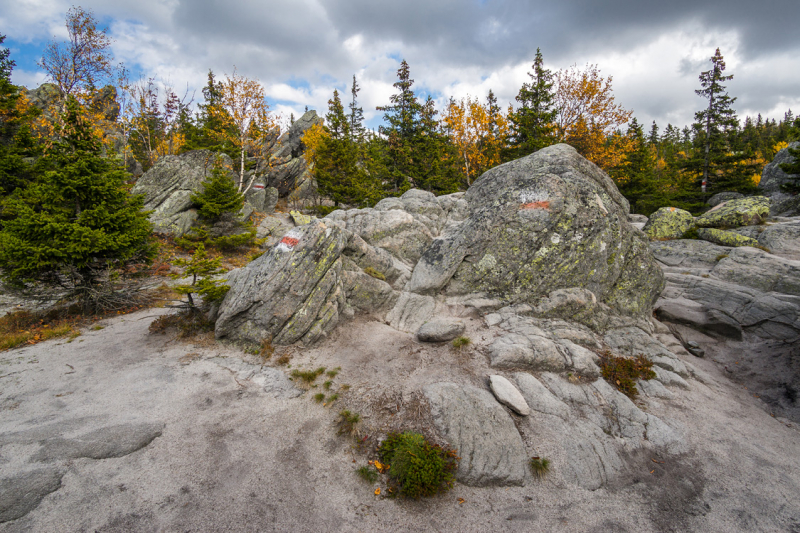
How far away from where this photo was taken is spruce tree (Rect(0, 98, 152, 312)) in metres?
10.3

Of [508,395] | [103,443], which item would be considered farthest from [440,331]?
[103,443]

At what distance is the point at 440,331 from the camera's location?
10.5 m

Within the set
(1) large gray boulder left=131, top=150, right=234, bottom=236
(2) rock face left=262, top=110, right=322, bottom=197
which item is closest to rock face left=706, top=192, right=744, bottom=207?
(2) rock face left=262, top=110, right=322, bottom=197

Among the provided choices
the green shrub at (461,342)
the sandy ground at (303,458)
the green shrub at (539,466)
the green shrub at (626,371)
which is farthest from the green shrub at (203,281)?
the green shrub at (626,371)

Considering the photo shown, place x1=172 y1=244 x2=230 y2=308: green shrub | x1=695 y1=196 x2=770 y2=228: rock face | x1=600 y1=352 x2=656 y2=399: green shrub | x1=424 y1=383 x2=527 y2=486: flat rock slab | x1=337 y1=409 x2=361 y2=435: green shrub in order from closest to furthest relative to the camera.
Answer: x1=424 y1=383 x2=527 y2=486: flat rock slab → x1=337 y1=409 x2=361 y2=435: green shrub → x1=600 y1=352 x2=656 y2=399: green shrub → x1=172 y1=244 x2=230 y2=308: green shrub → x1=695 y1=196 x2=770 y2=228: rock face

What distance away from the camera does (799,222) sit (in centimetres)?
1973

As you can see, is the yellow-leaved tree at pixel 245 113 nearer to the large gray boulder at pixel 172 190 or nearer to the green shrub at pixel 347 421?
the large gray boulder at pixel 172 190

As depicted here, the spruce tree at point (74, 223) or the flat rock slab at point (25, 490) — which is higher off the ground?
the spruce tree at point (74, 223)

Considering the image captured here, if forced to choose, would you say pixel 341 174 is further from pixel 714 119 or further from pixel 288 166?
pixel 714 119

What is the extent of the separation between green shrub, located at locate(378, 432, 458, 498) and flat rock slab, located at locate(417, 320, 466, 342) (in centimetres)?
405

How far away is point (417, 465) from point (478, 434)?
1.82 metres

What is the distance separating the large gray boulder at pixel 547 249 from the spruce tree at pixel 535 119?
1811cm

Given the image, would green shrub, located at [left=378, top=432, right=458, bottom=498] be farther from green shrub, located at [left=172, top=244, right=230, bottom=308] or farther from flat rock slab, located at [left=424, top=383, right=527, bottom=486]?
green shrub, located at [left=172, top=244, right=230, bottom=308]

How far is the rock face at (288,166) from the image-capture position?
1577 inches
